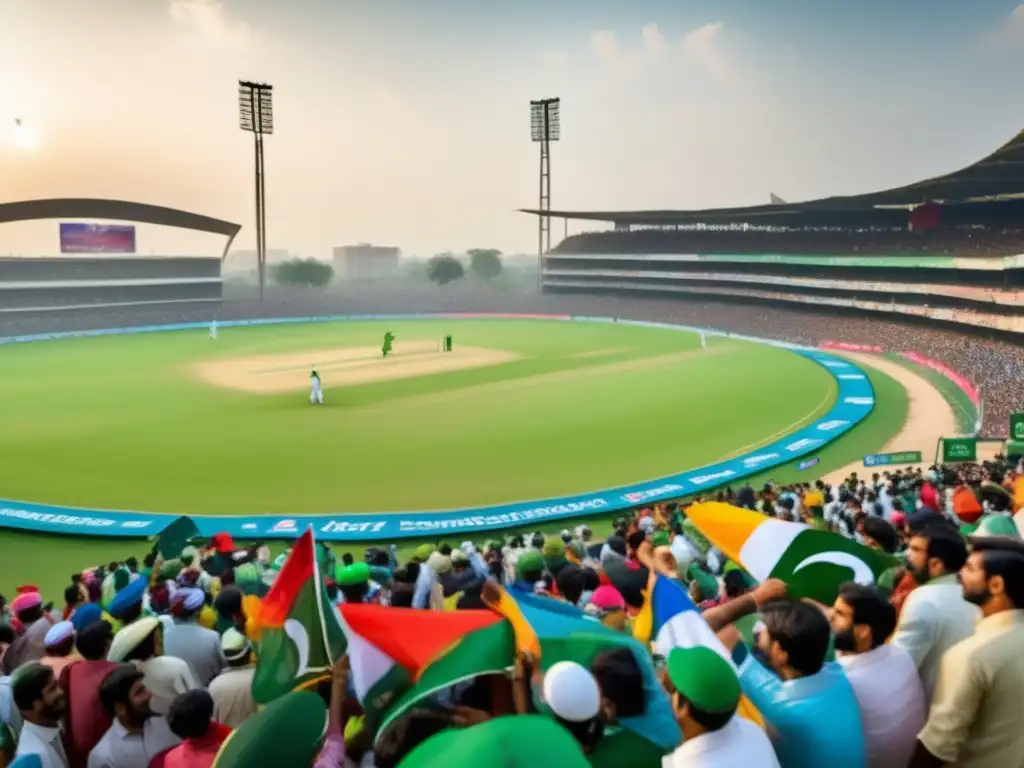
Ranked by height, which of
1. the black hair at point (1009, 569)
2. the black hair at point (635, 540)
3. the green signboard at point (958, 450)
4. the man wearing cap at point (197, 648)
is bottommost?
the green signboard at point (958, 450)

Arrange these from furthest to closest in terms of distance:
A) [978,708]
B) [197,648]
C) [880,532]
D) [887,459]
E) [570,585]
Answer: [887,459] < [880,532] < [570,585] < [197,648] < [978,708]

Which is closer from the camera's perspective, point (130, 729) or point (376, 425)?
point (130, 729)

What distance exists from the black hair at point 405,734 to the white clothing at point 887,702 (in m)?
1.80

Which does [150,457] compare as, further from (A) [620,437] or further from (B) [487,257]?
(B) [487,257]

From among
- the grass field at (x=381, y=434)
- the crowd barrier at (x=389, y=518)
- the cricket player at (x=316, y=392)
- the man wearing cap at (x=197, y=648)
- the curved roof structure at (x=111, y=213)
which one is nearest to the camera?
the man wearing cap at (x=197, y=648)

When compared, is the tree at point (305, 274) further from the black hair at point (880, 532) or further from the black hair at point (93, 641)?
the black hair at point (93, 641)

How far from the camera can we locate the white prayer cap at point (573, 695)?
295 cm

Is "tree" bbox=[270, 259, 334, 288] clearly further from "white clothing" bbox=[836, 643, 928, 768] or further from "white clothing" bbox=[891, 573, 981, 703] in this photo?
"white clothing" bbox=[836, 643, 928, 768]

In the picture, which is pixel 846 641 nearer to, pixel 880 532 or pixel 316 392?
pixel 880 532

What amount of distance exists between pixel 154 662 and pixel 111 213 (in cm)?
7970

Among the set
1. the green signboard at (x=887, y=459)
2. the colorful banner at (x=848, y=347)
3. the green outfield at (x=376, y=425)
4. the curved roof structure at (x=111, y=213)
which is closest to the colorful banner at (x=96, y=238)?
the curved roof structure at (x=111, y=213)

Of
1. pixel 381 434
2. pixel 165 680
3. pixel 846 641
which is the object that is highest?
pixel 846 641

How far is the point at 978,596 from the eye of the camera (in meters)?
3.84

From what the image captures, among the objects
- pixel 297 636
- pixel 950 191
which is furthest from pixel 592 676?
pixel 950 191
